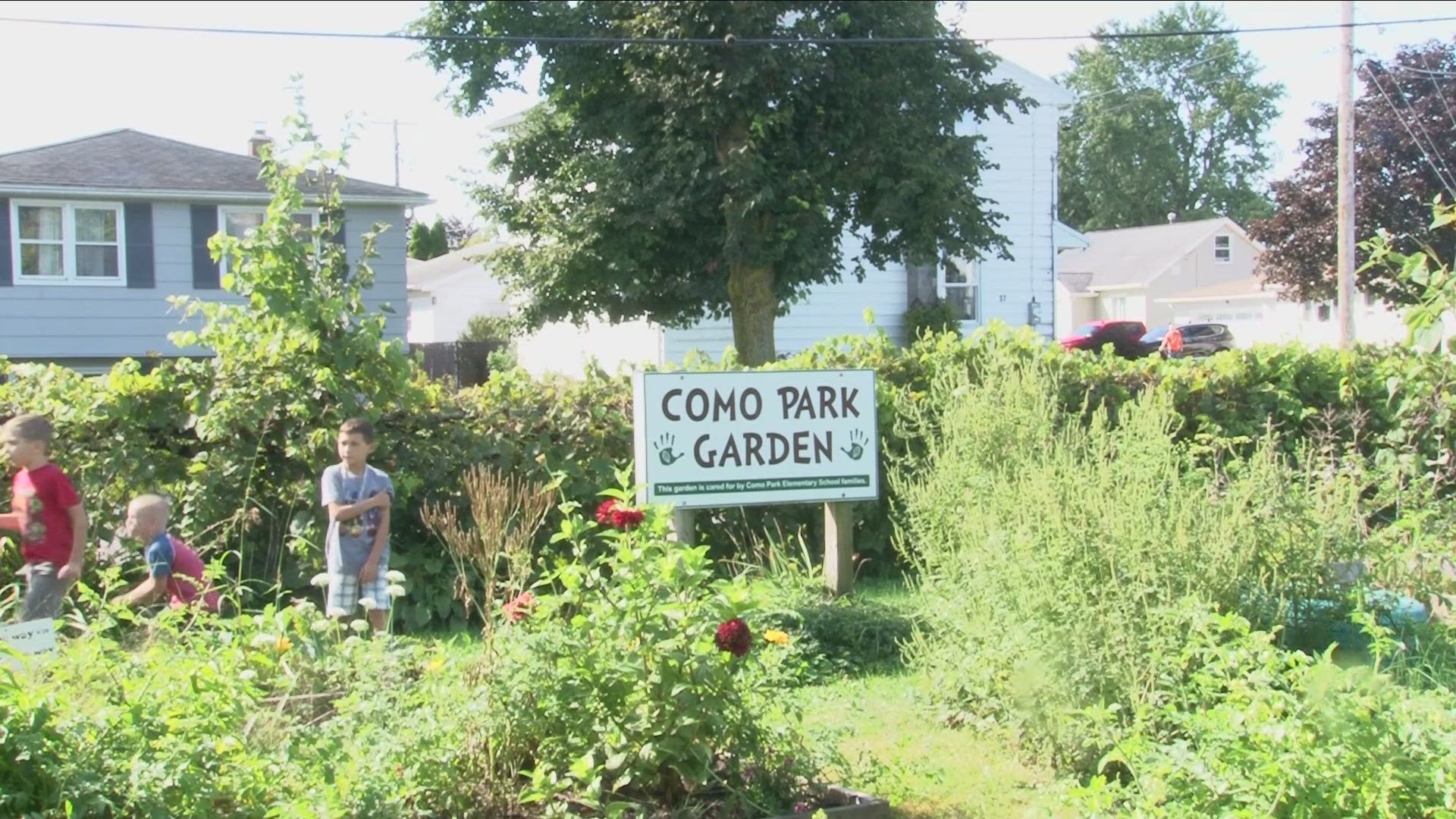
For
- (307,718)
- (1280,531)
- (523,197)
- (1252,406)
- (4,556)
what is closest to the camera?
(307,718)

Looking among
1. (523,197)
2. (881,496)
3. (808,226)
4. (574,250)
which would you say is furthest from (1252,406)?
(523,197)

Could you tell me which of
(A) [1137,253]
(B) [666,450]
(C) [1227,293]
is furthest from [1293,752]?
(A) [1137,253]

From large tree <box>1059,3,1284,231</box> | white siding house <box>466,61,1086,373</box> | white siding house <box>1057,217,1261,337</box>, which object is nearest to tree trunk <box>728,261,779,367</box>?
white siding house <box>466,61,1086,373</box>

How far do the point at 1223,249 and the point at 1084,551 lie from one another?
56.7 m

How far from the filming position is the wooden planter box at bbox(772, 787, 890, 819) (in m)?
4.34

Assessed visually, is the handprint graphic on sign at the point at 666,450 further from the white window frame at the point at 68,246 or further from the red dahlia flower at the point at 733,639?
the white window frame at the point at 68,246

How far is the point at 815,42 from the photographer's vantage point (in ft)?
59.2

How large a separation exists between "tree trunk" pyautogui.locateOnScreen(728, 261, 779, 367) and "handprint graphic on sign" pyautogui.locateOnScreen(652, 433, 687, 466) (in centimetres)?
1160

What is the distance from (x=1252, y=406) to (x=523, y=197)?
40.9 ft

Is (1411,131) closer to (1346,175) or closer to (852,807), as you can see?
(1346,175)

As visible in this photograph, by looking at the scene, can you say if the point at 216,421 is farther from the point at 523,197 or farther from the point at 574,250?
the point at 523,197

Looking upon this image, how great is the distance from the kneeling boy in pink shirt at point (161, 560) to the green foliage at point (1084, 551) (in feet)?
10.5

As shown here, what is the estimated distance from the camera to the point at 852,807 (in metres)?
4.39

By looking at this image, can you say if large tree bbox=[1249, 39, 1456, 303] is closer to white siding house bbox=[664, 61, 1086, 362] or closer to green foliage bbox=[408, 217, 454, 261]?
white siding house bbox=[664, 61, 1086, 362]
